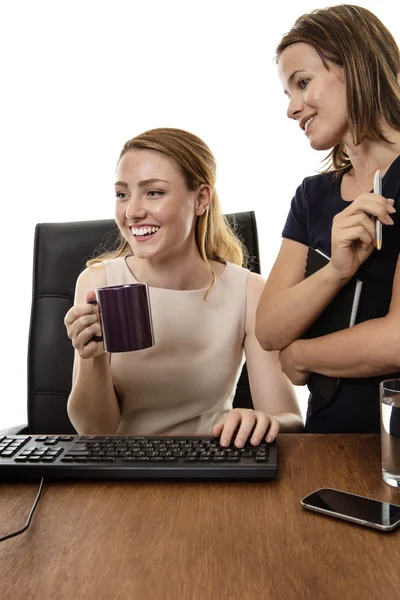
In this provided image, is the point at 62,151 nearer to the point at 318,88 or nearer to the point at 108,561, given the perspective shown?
the point at 318,88

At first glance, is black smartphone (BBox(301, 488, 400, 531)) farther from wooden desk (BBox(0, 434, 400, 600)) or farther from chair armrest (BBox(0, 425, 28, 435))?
chair armrest (BBox(0, 425, 28, 435))

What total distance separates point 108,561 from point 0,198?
2810 millimetres

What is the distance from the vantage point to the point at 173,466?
0.97m

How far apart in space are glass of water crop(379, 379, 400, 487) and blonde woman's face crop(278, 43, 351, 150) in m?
0.55

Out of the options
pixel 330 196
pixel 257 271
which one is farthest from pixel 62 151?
pixel 330 196

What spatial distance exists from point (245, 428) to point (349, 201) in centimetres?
57

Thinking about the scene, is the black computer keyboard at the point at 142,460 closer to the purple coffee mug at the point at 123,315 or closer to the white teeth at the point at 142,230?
the purple coffee mug at the point at 123,315

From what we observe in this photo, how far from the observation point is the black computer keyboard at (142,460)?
959 mm

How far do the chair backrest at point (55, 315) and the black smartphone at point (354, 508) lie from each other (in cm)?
91

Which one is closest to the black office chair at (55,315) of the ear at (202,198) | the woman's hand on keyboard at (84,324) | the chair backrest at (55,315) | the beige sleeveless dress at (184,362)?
the chair backrest at (55,315)

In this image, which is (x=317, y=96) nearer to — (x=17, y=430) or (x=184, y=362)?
(x=184, y=362)

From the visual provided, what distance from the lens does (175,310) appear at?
1728mm

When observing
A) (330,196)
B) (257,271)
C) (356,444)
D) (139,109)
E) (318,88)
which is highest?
(139,109)

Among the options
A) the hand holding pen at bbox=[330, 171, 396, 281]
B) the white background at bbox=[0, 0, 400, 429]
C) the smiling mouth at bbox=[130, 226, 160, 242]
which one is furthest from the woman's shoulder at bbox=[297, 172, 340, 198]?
the white background at bbox=[0, 0, 400, 429]
